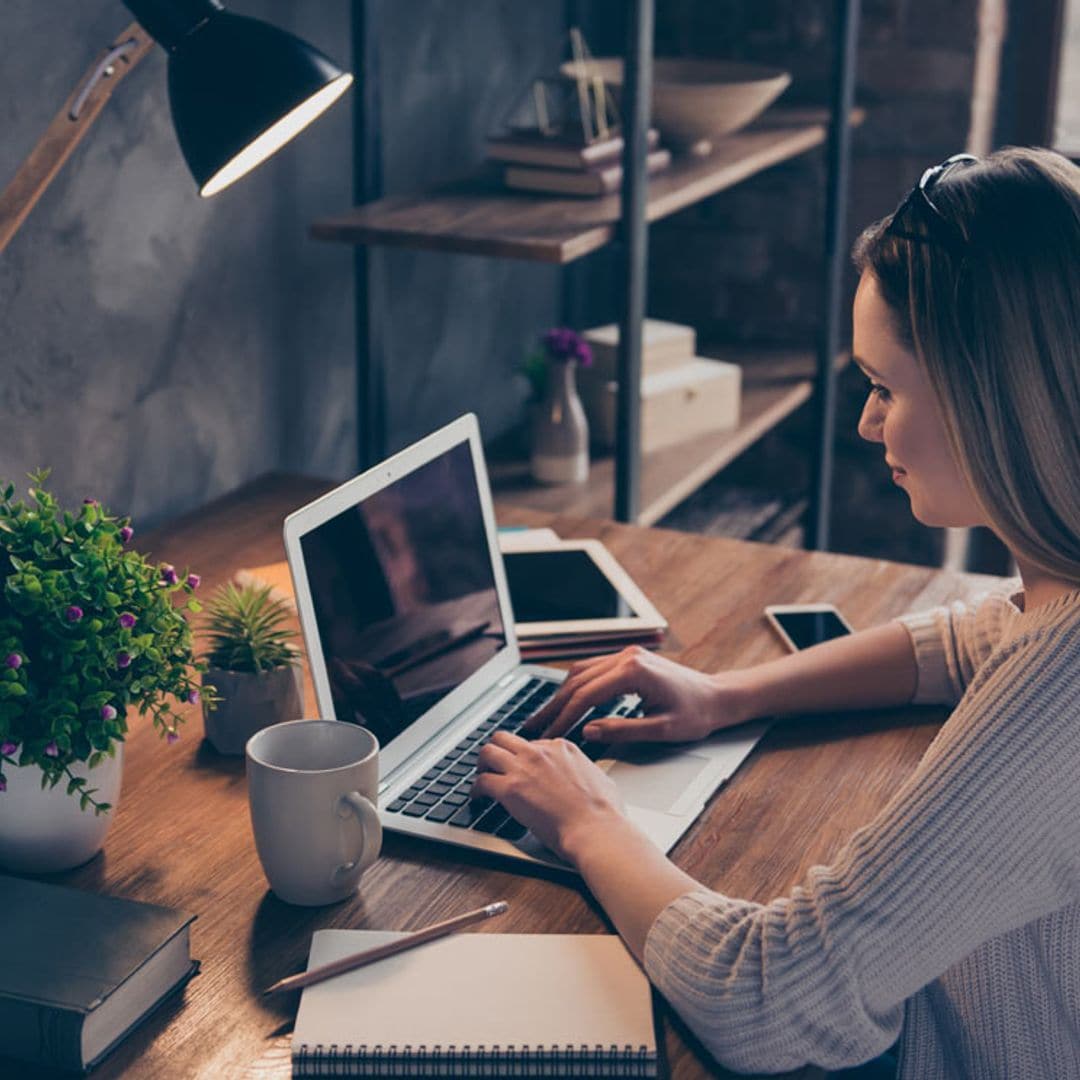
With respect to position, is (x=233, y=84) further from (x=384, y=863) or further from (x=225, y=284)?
(x=225, y=284)

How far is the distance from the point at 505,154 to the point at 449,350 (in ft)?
1.23

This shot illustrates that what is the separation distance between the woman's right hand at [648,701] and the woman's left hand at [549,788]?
0.34 feet

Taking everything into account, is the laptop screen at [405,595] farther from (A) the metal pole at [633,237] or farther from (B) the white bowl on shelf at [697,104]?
(B) the white bowl on shelf at [697,104]

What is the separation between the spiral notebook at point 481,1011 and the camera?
2.71 feet

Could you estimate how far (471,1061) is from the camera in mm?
825

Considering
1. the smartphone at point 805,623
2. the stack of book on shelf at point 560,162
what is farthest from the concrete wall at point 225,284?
the smartphone at point 805,623

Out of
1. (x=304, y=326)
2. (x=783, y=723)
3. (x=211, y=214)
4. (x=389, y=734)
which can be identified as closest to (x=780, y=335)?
(x=304, y=326)

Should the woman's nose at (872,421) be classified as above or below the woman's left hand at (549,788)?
above

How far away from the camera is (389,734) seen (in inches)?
44.7

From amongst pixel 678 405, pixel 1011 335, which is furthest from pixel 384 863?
pixel 678 405

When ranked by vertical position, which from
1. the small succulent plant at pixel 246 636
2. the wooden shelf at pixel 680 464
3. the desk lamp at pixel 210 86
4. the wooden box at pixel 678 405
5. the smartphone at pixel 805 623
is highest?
the desk lamp at pixel 210 86

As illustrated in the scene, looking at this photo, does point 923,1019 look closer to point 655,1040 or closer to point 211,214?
point 655,1040

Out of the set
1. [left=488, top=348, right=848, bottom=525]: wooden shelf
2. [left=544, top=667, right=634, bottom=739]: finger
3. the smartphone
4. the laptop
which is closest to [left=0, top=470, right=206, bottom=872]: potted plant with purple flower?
the laptop

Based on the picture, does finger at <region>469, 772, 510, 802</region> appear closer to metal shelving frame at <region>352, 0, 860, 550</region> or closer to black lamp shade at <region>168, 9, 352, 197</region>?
black lamp shade at <region>168, 9, 352, 197</region>
